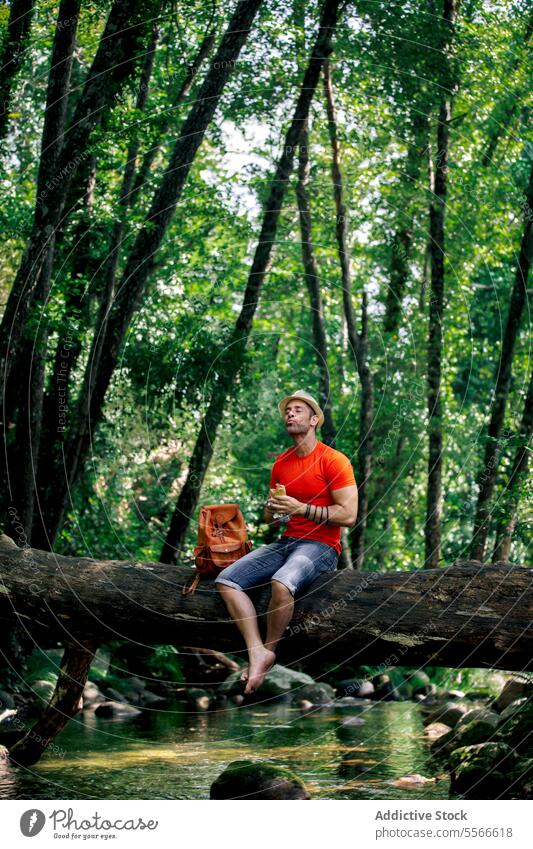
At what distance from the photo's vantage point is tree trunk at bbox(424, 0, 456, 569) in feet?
61.1

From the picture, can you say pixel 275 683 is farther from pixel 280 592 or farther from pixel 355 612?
pixel 280 592

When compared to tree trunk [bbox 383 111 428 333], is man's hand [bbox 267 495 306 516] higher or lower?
lower

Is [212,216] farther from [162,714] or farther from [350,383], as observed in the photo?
[162,714]

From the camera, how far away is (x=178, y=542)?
63.8ft

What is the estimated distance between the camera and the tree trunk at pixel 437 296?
61.1 ft

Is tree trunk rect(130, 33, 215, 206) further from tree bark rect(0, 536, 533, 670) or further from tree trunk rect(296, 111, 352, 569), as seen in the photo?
tree bark rect(0, 536, 533, 670)

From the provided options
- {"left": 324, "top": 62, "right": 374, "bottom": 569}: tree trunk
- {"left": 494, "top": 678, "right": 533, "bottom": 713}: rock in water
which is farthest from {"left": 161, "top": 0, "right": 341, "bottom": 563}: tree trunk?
{"left": 494, "top": 678, "right": 533, "bottom": 713}: rock in water

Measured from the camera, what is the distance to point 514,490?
41.6 feet

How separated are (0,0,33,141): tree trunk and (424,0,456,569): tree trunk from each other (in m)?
7.56

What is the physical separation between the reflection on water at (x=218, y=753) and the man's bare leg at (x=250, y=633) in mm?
2738

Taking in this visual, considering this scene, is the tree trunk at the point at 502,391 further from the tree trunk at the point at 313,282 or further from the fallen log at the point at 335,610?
the fallen log at the point at 335,610

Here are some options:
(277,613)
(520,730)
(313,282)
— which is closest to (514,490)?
(520,730)
